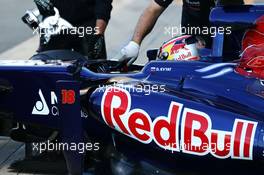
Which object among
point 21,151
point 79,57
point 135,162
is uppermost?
point 79,57

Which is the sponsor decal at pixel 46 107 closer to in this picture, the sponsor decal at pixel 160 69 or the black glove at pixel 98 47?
the sponsor decal at pixel 160 69

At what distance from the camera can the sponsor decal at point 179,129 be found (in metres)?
3.20

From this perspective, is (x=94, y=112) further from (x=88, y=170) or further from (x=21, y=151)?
(x=21, y=151)

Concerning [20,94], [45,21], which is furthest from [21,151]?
[20,94]

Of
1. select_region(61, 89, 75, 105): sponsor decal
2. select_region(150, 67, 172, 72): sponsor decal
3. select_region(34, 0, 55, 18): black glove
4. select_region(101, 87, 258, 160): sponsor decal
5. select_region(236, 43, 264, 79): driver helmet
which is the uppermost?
select_region(34, 0, 55, 18): black glove

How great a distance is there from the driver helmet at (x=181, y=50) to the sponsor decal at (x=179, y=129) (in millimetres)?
593

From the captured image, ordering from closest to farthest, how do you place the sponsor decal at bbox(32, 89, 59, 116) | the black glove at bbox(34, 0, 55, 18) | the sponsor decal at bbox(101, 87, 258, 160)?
the sponsor decal at bbox(101, 87, 258, 160) < the sponsor decal at bbox(32, 89, 59, 116) < the black glove at bbox(34, 0, 55, 18)

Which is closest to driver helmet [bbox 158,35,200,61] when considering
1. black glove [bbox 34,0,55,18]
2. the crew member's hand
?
the crew member's hand

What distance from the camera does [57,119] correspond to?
3615 millimetres

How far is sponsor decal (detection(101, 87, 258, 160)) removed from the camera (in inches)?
126

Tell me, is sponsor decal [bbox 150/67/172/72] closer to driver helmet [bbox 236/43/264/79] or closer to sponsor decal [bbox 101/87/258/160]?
sponsor decal [bbox 101/87/258/160]

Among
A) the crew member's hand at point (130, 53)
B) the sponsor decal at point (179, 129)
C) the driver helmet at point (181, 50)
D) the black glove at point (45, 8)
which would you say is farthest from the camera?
the black glove at point (45, 8)

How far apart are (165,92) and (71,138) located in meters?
0.57

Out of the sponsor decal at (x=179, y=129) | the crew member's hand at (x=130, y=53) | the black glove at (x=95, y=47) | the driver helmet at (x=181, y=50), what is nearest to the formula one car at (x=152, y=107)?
the sponsor decal at (x=179, y=129)
